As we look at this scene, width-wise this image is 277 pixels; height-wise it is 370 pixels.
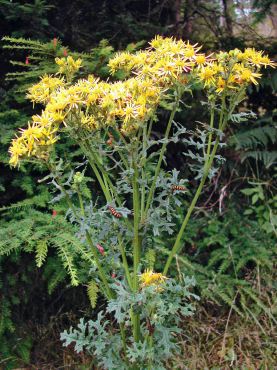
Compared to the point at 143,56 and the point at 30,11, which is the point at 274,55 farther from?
the point at 143,56

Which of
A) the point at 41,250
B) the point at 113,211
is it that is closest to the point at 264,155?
the point at 41,250

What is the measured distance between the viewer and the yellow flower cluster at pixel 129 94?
4.61ft

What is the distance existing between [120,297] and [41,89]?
2.39ft

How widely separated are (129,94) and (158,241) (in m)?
0.97

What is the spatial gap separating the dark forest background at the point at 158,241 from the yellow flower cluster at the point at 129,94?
0.82 m

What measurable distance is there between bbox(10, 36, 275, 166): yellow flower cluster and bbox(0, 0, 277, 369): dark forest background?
2.70 ft

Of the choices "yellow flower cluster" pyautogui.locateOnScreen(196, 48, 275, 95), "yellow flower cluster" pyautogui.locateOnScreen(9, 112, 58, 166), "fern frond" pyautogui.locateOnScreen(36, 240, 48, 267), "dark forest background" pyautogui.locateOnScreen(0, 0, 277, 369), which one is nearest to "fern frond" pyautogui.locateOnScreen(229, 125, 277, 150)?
"dark forest background" pyautogui.locateOnScreen(0, 0, 277, 369)

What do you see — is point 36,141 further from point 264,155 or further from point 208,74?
point 264,155

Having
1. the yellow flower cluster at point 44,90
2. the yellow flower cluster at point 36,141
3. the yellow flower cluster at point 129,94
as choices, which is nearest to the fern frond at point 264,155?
the yellow flower cluster at point 129,94

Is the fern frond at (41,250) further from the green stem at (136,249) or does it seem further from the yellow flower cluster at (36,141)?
the yellow flower cluster at (36,141)

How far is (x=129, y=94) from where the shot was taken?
56.7 inches

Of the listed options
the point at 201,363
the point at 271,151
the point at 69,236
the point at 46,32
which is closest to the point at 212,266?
the point at 201,363

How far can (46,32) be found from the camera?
293 centimetres

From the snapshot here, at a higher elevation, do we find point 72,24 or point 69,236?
point 72,24
